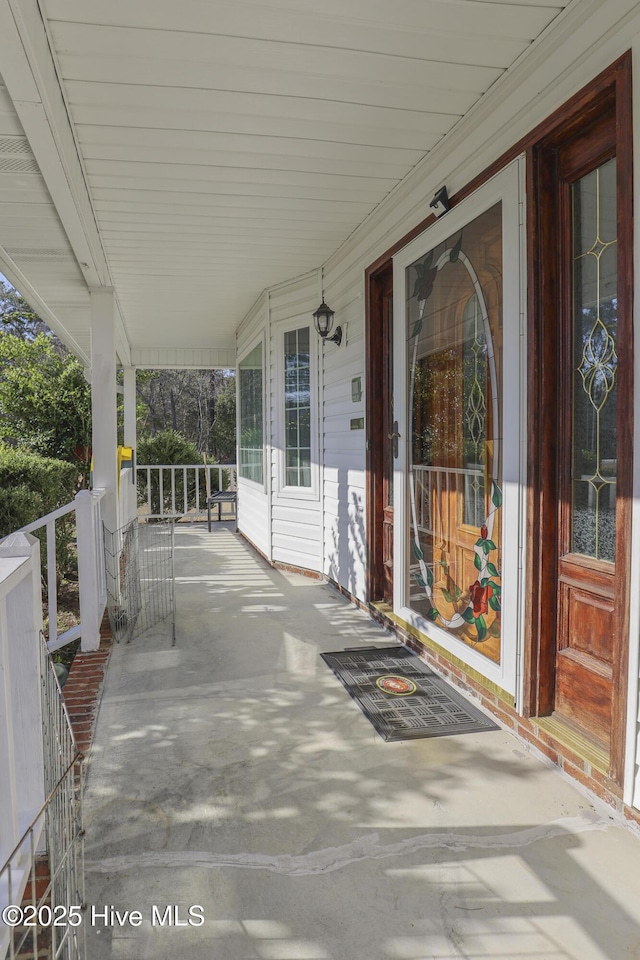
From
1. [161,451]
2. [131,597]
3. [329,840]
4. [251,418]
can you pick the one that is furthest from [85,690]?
[161,451]

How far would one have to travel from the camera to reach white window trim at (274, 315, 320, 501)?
5395 mm

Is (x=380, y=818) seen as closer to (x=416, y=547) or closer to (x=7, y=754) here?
(x=7, y=754)

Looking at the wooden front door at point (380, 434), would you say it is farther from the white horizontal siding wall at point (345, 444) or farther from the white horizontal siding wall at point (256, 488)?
the white horizontal siding wall at point (256, 488)

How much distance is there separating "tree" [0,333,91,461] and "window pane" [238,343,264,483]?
5.11 m

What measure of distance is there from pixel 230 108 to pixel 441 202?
110cm

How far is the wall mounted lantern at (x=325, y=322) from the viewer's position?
4.83 meters

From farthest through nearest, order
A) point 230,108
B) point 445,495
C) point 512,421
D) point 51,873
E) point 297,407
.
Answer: point 297,407, point 445,495, point 230,108, point 512,421, point 51,873

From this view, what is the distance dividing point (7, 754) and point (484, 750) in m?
1.76

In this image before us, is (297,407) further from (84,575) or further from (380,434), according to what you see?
(84,575)

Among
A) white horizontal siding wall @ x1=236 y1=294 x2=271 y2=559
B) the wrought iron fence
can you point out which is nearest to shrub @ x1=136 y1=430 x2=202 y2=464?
white horizontal siding wall @ x1=236 y1=294 x2=271 y2=559

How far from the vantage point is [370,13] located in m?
2.11

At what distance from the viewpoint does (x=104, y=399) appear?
4410 mm

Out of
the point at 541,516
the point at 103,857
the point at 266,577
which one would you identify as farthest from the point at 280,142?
the point at 266,577

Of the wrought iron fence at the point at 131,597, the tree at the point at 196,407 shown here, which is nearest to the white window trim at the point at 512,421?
the wrought iron fence at the point at 131,597
